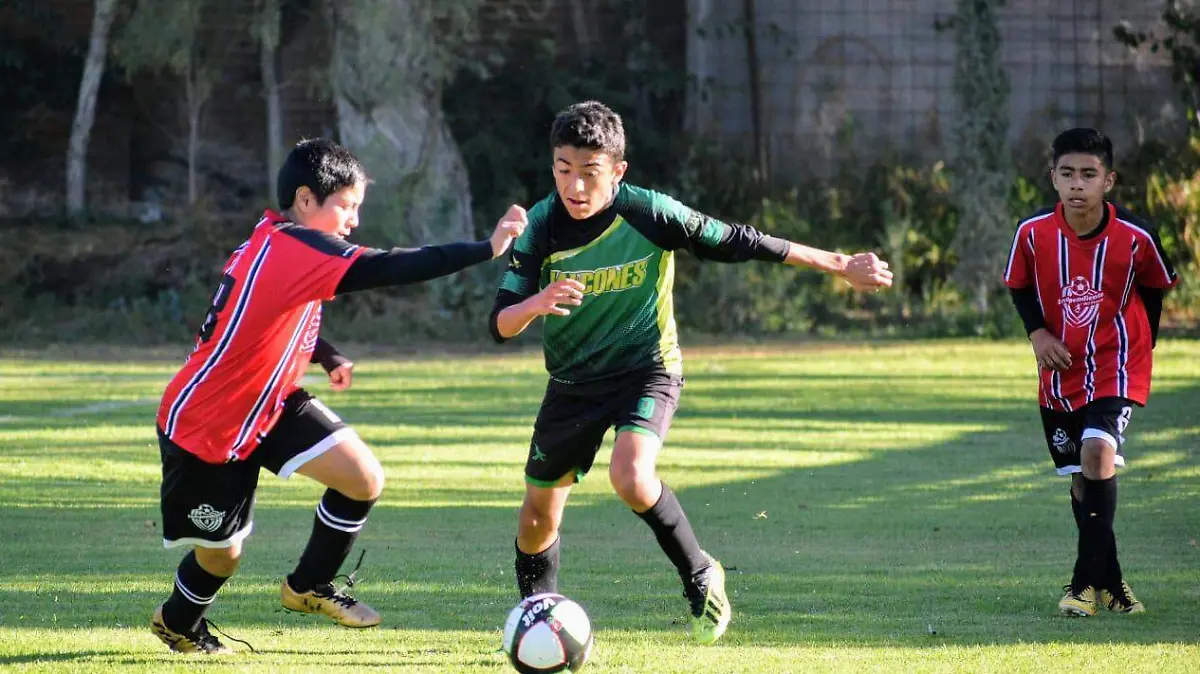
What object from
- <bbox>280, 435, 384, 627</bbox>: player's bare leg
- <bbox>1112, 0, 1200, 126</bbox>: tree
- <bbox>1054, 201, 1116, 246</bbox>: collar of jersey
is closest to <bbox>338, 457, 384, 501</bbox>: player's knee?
<bbox>280, 435, 384, 627</bbox>: player's bare leg

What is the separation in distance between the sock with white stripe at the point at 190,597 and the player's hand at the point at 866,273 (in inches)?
92.3

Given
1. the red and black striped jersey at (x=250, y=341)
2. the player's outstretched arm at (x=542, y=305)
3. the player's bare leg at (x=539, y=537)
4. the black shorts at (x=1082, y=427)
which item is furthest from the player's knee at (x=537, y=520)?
the black shorts at (x=1082, y=427)

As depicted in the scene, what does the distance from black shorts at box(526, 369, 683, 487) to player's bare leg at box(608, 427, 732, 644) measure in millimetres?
106

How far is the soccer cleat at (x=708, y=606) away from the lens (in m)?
5.92

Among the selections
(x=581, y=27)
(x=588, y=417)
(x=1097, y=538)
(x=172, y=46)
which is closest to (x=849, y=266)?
(x=588, y=417)

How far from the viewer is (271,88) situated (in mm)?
24328

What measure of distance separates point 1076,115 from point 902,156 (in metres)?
2.66

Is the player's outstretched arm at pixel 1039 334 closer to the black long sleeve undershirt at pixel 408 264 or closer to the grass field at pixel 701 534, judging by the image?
the grass field at pixel 701 534

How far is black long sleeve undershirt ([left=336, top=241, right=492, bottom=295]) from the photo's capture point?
18.3ft

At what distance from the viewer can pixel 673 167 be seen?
25016mm

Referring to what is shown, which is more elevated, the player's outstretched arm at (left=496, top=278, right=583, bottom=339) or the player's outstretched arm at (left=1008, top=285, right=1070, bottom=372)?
the player's outstretched arm at (left=496, top=278, right=583, bottom=339)

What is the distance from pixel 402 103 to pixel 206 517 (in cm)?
1757

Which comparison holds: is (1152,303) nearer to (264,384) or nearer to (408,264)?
(408,264)

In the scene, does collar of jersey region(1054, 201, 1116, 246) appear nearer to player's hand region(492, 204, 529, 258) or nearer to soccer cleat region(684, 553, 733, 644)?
soccer cleat region(684, 553, 733, 644)
